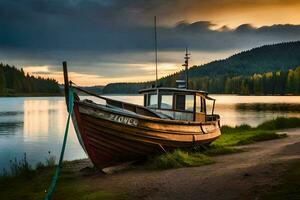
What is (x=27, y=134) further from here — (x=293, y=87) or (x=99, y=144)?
(x=293, y=87)

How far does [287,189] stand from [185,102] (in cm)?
932

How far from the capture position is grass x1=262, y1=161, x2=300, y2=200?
28.8 feet

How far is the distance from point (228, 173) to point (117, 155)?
4.34m

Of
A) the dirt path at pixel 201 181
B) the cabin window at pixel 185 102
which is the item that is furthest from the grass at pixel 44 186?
the cabin window at pixel 185 102

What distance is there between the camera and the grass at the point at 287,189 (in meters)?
8.78

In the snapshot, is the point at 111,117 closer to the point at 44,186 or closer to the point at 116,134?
the point at 116,134

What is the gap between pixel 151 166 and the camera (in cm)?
1463

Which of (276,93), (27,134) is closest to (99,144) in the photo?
(27,134)

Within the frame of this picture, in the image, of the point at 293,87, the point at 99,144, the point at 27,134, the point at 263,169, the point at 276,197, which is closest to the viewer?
the point at 276,197

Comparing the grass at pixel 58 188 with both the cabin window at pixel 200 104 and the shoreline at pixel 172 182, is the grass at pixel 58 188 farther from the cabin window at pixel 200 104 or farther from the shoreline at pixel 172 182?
the cabin window at pixel 200 104

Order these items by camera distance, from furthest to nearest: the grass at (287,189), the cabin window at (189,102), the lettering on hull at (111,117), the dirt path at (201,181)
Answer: the cabin window at (189,102) → the lettering on hull at (111,117) → the dirt path at (201,181) → the grass at (287,189)

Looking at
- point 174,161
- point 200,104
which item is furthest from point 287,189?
point 200,104

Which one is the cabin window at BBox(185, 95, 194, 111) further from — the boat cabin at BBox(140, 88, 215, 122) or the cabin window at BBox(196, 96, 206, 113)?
the cabin window at BBox(196, 96, 206, 113)

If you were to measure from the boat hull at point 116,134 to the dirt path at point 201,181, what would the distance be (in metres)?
0.76
